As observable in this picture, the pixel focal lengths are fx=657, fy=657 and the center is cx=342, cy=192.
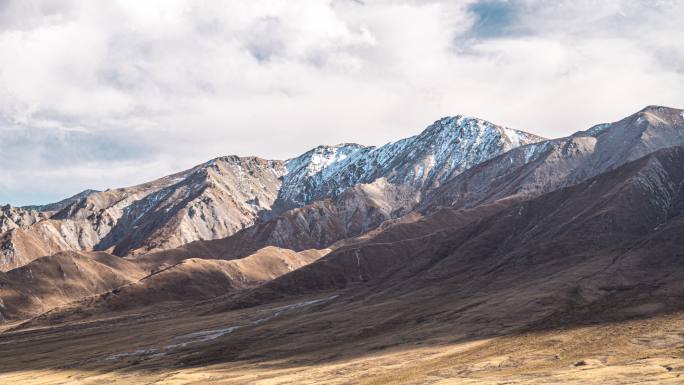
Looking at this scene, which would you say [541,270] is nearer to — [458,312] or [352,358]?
[458,312]

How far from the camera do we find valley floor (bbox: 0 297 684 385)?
47.3 m

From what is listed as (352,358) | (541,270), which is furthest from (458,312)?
(541,270)

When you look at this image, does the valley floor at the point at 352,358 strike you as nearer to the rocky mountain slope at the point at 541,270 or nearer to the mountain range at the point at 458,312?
the mountain range at the point at 458,312

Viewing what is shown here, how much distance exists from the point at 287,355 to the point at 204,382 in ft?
50.3

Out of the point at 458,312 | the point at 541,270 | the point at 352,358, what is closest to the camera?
the point at 352,358

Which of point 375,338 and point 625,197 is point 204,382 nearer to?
point 375,338

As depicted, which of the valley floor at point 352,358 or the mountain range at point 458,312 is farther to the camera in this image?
the mountain range at point 458,312

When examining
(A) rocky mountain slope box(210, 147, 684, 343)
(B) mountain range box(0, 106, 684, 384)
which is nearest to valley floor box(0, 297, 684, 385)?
(B) mountain range box(0, 106, 684, 384)

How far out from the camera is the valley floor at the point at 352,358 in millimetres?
47281

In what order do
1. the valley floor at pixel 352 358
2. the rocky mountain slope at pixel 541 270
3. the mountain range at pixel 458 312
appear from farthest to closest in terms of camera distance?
the rocky mountain slope at pixel 541 270 < the mountain range at pixel 458 312 < the valley floor at pixel 352 358

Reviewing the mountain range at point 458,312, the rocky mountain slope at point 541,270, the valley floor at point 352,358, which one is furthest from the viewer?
the rocky mountain slope at point 541,270

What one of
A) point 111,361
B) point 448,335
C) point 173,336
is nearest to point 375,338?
point 448,335

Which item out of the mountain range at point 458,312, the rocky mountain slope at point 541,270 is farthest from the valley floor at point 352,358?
the rocky mountain slope at point 541,270

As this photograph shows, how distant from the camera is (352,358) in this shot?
68.6 metres
